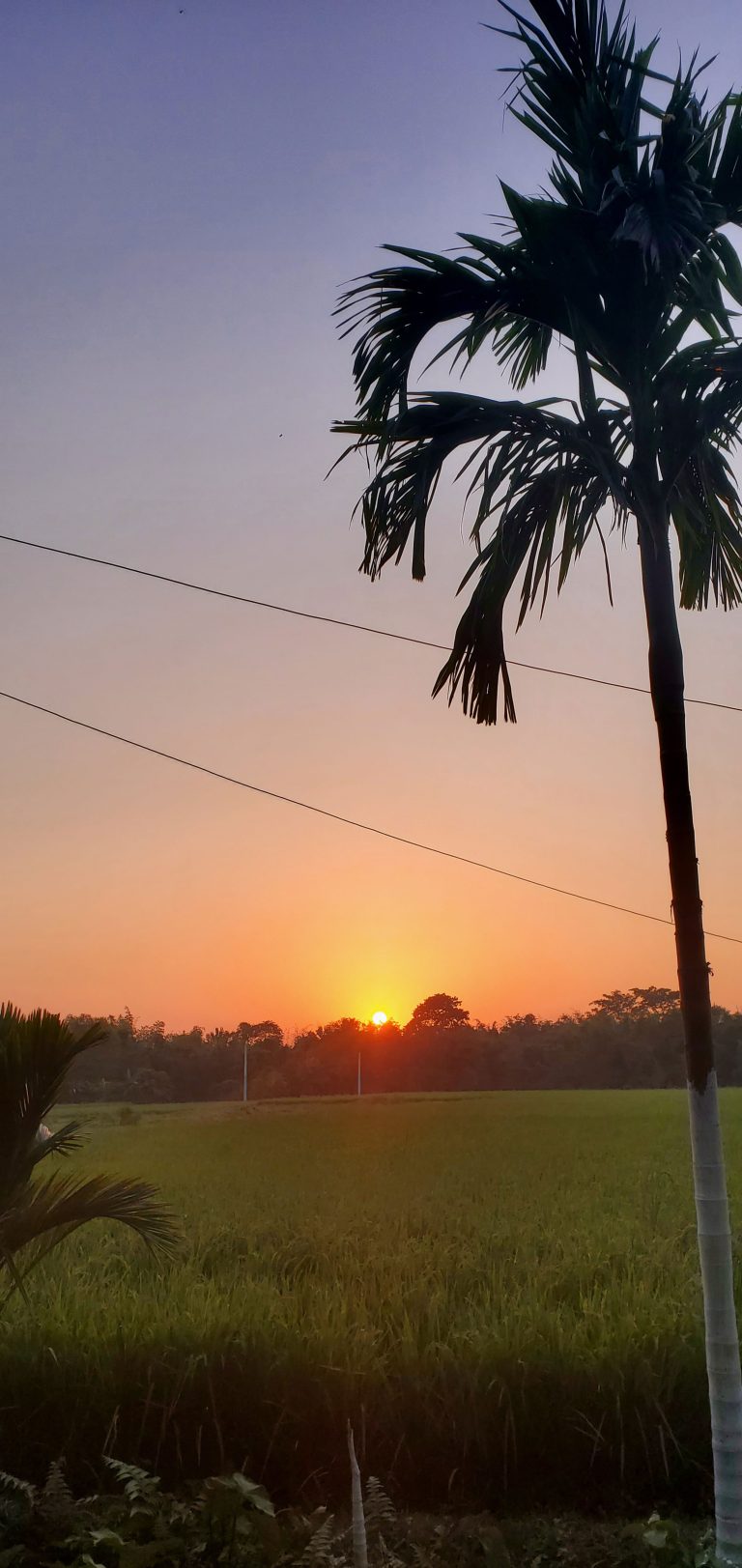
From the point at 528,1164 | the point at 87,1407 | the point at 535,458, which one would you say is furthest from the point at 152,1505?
the point at 528,1164

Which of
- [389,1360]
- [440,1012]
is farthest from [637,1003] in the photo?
[389,1360]

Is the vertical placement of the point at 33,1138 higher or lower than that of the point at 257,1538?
higher

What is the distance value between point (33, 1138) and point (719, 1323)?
337 centimetres

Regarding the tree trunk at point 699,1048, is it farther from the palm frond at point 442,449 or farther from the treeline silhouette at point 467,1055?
the treeline silhouette at point 467,1055

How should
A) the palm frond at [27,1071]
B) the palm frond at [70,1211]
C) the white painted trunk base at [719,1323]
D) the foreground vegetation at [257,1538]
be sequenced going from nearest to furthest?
1. the white painted trunk base at [719,1323]
2. the foreground vegetation at [257,1538]
3. the palm frond at [27,1071]
4. the palm frond at [70,1211]

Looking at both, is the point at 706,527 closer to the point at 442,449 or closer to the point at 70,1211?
the point at 442,449

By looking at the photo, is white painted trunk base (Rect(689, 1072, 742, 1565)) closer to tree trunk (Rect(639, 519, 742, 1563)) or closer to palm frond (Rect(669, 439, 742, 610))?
tree trunk (Rect(639, 519, 742, 1563))

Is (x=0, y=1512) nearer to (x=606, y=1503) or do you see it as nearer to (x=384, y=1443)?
(x=384, y=1443)

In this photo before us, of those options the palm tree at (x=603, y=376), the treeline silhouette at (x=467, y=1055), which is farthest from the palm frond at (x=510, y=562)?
the treeline silhouette at (x=467, y=1055)

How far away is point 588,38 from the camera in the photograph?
4684mm

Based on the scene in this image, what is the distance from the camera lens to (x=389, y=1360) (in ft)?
19.5

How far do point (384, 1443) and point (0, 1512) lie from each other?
1967mm

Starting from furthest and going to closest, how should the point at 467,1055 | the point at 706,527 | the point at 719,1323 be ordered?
the point at 467,1055 < the point at 706,527 < the point at 719,1323

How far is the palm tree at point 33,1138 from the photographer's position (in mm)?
5250
